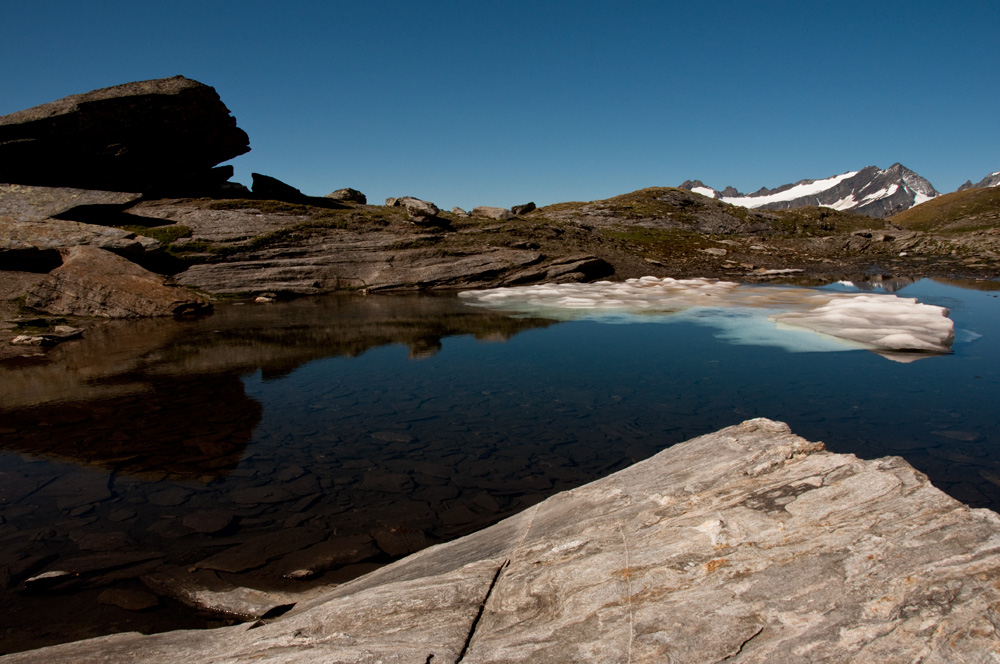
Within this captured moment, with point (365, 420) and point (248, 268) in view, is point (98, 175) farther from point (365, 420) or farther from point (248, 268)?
point (365, 420)

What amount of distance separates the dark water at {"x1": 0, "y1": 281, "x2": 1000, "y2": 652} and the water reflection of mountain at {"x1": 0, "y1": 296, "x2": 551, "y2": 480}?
0.11 metres

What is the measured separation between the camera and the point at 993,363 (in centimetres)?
1936

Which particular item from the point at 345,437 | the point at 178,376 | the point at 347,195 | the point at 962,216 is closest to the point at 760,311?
the point at 345,437

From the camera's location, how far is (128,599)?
7.82 meters

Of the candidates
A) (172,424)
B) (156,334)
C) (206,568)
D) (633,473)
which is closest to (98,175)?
(156,334)

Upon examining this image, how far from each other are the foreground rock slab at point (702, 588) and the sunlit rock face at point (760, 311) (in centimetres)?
1767

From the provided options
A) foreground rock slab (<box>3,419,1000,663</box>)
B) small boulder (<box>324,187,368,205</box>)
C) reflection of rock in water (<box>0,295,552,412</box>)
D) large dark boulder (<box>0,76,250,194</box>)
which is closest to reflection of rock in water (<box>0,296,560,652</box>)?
reflection of rock in water (<box>0,295,552,412</box>)

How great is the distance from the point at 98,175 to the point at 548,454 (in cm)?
5707

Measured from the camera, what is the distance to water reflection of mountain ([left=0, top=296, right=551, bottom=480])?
43.3 feet

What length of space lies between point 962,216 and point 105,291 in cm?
13570

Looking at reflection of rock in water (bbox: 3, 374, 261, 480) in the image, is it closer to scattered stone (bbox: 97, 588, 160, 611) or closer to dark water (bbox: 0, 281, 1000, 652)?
dark water (bbox: 0, 281, 1000, 652)

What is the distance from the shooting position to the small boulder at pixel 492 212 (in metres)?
65.8

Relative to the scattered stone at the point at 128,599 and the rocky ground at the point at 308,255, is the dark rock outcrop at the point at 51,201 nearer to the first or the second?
the rocky ground at the point at 308,255

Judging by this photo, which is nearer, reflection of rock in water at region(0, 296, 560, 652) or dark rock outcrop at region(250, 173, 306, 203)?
reflection of rock in water at region(0, 296, 560, 652)
